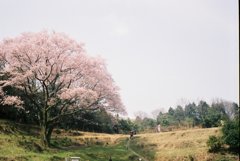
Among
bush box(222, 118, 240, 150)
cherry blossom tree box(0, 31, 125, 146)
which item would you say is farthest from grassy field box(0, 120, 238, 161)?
cherry blossom tree box(0, 31, 125, 146)

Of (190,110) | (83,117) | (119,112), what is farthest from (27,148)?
(190,110)

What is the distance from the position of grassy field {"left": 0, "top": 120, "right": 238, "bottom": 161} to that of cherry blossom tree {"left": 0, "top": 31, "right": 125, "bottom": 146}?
248 cm

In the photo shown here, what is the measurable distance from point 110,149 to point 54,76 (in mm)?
9093

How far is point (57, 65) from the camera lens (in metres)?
31.0

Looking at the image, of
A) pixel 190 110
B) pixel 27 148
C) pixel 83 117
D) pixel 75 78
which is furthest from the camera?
pixel 190 110

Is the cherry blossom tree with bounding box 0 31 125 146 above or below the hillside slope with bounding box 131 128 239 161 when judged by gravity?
above

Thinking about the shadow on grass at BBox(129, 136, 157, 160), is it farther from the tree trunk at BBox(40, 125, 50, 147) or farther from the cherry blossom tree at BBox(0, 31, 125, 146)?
the tree trunk at BBox(40, 125, 50, 147)

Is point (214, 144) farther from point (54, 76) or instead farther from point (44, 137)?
point (54, 76)

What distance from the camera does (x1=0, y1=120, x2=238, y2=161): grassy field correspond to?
2489cm

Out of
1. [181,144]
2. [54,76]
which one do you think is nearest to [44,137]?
[54,76]

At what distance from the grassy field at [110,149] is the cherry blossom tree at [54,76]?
2.48 metres

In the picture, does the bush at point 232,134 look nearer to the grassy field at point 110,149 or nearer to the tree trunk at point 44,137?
the grassy field at point 110,149

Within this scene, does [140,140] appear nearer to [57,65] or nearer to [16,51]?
[57,65]

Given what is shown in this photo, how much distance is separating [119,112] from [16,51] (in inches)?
470
